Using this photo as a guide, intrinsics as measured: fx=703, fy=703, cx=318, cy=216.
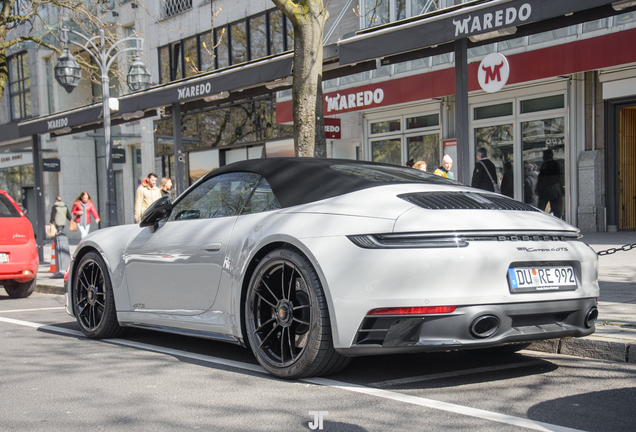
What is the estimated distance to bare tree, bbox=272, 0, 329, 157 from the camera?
8.49 metres

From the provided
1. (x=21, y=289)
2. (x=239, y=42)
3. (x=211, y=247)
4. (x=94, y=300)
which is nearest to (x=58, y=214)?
(x=21, y=289)

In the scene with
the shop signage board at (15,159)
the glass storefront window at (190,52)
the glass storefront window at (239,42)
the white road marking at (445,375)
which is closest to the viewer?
the white road marking at (445,375)

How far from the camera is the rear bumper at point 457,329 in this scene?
3709 mm

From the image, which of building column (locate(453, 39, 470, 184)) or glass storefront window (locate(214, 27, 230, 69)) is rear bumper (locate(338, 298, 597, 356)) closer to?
building column (locate(453, 39, 470, 184))

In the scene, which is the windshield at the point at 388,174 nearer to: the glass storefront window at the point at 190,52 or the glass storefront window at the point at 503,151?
the glass storefront window at the point at 503,151

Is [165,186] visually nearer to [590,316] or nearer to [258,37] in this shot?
[590,316]

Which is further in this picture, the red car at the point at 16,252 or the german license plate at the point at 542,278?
the red car at the point at 16,252

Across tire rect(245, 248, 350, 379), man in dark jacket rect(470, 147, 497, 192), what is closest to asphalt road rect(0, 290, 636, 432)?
tire rect(245, 248, 350, 379)

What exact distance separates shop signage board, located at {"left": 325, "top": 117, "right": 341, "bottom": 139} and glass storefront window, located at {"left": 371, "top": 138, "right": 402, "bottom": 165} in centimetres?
105

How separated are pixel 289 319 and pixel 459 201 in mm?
1231

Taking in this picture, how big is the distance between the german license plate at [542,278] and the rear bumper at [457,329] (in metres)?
0.09

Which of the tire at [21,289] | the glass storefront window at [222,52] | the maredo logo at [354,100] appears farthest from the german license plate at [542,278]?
the glass storefront window at [222,52]

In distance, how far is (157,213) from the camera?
18.0 feet

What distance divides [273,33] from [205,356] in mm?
18524
